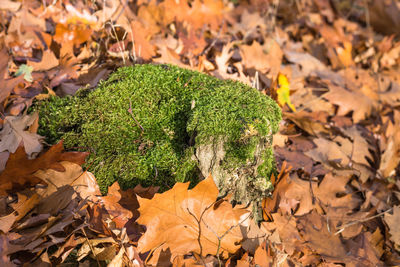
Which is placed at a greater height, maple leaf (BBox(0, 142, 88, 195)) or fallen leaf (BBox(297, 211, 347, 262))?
maple leaf (BBox(0, 142, 88, 195))

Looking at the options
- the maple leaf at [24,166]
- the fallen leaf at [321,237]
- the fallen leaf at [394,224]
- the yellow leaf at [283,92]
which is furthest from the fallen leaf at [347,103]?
the maple leaf at [24,166]

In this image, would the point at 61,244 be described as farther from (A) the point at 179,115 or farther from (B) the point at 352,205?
(B) the point at 352,205

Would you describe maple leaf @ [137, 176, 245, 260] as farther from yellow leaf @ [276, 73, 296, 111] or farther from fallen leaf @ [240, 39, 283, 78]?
fallen leaf @ [240, 39, 283, 78]

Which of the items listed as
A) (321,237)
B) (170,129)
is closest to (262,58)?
(170,129)

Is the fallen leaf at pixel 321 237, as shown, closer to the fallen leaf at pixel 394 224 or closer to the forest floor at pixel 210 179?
the forest floor at pixel 210 179

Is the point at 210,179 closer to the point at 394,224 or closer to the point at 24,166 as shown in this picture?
the point at 24,166

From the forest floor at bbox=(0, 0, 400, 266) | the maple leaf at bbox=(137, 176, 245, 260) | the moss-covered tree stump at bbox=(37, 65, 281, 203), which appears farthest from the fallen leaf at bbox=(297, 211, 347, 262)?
the maple leaf at bbox=(137, 176, 245, 260)
